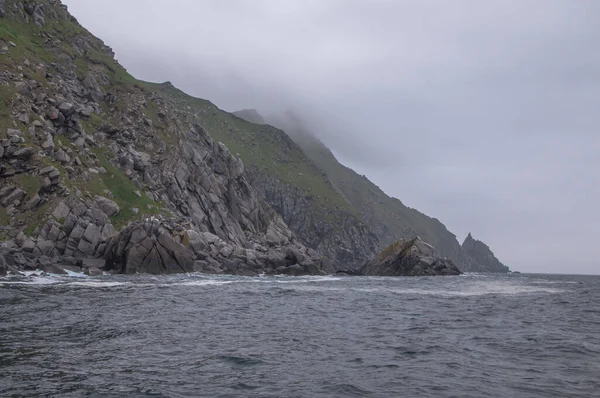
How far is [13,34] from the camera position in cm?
10656

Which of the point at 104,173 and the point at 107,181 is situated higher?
the point at 104,173

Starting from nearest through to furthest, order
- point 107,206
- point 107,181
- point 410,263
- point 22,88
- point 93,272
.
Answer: point 93,272 → point 107,206 → point 22,88 → point 107,181 → point 410,263

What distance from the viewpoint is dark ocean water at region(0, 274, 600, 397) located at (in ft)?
51.1

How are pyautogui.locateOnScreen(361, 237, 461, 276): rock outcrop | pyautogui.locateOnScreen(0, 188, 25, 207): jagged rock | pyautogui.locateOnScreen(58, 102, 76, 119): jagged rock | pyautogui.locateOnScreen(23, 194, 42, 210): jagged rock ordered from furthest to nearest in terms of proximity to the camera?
pyautogui.locateOnScreen(361, 237, 461, 276): rock outcrop < pyautogui.locateOnScreen(58, 102, 76, 119): jagged rock < pyautogui.locateOnScreen(23, 194, 42, 210): jagged rock < pyautogui.locateOnScreen(0, 188, 25, 207): jagged rock

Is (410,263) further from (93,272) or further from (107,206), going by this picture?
(93,272)

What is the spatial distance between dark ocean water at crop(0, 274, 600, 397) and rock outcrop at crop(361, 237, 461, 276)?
10044 centimetres

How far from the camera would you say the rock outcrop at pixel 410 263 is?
137250mm

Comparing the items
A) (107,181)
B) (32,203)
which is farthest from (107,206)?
(32,203)

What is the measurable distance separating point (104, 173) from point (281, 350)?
85.0 metres

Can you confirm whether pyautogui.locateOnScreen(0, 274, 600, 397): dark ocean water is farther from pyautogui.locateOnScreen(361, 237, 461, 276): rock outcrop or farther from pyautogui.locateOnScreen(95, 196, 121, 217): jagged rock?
pyautogui.locateOnScreen(361, 237, 461, 276): rock outcrop

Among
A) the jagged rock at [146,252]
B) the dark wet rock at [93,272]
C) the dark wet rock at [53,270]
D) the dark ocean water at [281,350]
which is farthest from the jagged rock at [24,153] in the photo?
the dark ocean water at [281,350]

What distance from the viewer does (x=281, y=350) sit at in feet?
70.4

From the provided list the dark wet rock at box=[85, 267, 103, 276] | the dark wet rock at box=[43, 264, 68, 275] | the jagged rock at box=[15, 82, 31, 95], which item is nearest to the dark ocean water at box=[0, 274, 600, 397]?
the dark wet rock at box=[43, 264, 68, 275]

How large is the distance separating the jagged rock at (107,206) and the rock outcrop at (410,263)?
266 ft
